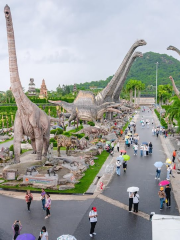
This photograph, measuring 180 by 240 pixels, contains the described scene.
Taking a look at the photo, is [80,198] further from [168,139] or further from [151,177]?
[168,139]

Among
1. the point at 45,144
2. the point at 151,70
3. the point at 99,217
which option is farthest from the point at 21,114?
the point at 151,70

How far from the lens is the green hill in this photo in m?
154

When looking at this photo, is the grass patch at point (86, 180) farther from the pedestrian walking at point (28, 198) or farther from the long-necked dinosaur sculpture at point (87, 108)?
the long-necked dinosaur sculpture at point (87, 108)

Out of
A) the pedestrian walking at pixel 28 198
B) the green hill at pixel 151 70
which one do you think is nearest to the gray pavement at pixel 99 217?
the pedestrian walking at pixel 28 198

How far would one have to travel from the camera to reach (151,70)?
167 meters

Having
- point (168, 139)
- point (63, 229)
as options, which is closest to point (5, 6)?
point (63, 229)

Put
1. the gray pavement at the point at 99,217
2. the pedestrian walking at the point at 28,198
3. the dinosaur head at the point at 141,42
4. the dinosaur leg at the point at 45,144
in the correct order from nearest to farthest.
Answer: the gray pavement at the point at 99,217 < the pedestrian walking at the point at 28,198 < the dinosaur leg at the point at 45,144 < the dinosaur head at the point at 141,42

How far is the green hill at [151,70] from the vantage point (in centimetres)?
15431

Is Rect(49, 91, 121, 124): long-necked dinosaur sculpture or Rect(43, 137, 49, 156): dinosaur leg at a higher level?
Rect(49, 91, 121, 124): long-necked dinosaur sculpture

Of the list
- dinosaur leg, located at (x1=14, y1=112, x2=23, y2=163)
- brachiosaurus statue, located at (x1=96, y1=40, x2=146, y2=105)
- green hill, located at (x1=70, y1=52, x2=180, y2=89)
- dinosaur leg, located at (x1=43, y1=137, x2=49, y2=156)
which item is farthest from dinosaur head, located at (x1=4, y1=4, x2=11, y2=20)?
green hill, located at (x1=70, y1=52, x2=180, y2=89)

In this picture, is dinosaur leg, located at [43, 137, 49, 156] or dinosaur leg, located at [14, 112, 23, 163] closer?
dinosaur leg, located at [14, 112, 23, 163]

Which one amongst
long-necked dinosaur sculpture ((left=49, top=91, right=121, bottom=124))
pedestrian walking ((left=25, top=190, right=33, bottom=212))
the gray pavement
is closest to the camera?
the gray pavement

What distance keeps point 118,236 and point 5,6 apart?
12.8m

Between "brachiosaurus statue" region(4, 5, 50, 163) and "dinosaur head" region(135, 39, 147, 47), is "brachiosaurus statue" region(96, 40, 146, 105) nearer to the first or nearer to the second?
"dinosaur head" region(135, 39, 147, 47)
